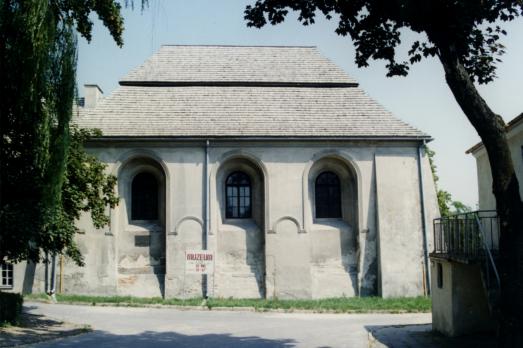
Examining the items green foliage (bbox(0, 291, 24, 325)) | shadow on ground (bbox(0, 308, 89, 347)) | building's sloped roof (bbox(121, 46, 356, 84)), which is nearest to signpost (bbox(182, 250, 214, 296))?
shadow on ground (bbox(0, 308, 89, 347))

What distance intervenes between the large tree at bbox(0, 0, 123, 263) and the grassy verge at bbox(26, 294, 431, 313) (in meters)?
6.80

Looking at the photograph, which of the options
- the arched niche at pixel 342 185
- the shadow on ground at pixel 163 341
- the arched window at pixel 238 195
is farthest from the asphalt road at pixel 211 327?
the arched niche at pixel 342 185

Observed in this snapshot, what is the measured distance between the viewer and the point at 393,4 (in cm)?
1023

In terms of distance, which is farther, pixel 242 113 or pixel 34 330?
pixel 242 113

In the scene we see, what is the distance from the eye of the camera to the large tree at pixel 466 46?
9008 mm

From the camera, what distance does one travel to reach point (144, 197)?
24953 mm

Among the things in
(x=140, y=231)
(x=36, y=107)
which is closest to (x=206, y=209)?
(x=140, y=231)

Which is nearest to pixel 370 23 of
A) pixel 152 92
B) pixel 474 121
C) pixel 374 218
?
pixel 474 121

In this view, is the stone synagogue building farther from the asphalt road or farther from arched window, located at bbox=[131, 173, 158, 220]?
the asphalt road

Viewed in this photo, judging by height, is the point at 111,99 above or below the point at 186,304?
above

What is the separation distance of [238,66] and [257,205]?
759 centimetres

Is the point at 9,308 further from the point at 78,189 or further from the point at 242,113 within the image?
the point at 242,113

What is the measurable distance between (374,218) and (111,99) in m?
13.1

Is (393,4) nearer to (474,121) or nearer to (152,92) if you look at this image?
(474,121)
